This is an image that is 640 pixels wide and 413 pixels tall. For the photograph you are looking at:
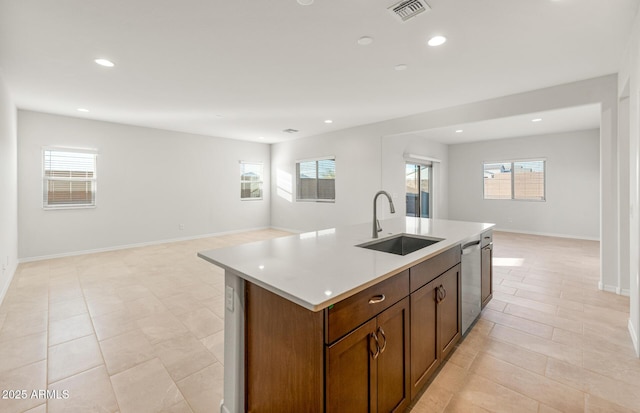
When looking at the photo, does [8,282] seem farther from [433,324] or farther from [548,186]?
[548,186]

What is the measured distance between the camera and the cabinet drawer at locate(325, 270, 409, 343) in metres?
1.08

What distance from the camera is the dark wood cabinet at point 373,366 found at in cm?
111

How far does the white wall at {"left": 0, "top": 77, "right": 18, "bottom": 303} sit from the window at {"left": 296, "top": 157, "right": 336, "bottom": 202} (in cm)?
539

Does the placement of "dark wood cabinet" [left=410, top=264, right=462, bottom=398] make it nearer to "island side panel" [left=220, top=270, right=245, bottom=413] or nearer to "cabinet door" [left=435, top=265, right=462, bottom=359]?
"cabinet door" [left=435, top=265, right=462, bottom=359]

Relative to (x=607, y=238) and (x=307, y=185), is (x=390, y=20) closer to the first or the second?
(x=607, y=238)

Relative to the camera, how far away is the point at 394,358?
1415mm

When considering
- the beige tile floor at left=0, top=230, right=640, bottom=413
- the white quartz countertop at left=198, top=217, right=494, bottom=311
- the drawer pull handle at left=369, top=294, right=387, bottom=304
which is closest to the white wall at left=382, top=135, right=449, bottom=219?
the beige tile floor at left=0, top=230, right=640, bottom=413

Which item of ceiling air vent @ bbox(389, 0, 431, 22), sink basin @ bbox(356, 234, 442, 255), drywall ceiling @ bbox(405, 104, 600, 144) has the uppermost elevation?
drywall ceiling @ bbox(405, 104, 600, 144)

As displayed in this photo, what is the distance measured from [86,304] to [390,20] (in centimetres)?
414

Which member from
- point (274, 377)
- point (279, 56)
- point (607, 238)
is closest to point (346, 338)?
point (274, 377)

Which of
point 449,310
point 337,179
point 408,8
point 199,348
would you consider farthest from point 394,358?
point 337,179

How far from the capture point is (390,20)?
236 centimetres

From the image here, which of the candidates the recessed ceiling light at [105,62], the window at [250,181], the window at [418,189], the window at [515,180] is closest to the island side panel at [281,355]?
the recessed ceiling light at [105,62]

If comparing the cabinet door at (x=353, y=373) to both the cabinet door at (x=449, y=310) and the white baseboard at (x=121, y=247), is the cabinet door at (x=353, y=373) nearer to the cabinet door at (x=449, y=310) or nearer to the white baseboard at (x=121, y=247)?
the cabinet door at (x=449, y=310)
